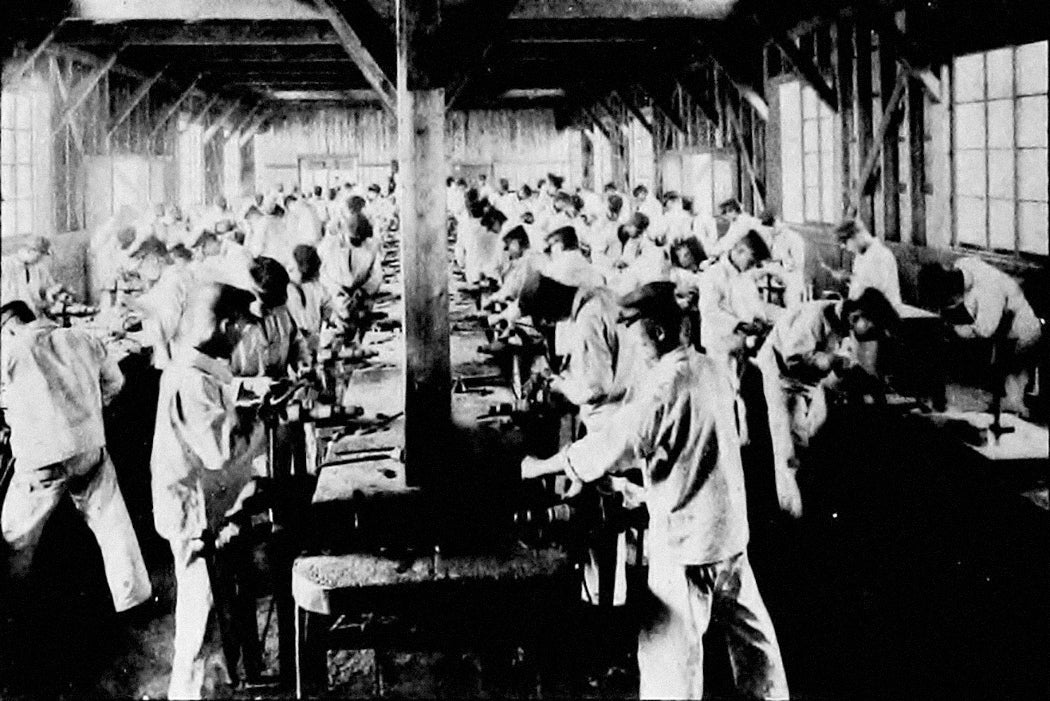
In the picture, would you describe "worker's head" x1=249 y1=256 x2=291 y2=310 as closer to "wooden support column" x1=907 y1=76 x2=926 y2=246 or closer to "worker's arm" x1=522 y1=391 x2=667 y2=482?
"worker's arm" x1=522 y1=391 x2=667 y2=482

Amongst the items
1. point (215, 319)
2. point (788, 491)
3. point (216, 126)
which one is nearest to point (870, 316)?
point (788, 491)

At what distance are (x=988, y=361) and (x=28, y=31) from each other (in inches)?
303

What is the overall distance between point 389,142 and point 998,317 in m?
23.6

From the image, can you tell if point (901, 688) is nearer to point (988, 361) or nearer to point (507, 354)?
point (988, 361)

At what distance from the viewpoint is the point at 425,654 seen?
5.18 meters

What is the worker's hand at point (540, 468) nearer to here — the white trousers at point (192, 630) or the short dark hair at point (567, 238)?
the white trousers at point (192, 630)

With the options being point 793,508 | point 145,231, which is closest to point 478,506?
point 793,508

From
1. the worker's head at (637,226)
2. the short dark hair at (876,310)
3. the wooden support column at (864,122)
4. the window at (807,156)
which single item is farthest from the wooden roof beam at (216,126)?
the short dark hair at (876,310)

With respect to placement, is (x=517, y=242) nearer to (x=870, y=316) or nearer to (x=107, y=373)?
(x=870, y=316)

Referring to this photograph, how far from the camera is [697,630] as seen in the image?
4184 mm

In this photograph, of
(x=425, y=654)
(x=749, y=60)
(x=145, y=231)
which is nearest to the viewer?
(x=425, y=654)

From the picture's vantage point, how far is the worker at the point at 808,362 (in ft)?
23.3

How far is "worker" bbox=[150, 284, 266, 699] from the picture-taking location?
467 centimetres

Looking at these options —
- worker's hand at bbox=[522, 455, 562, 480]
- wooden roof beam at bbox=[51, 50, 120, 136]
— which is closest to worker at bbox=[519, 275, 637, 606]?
worker's hand at bbox=[522, 455, 562, 480]
